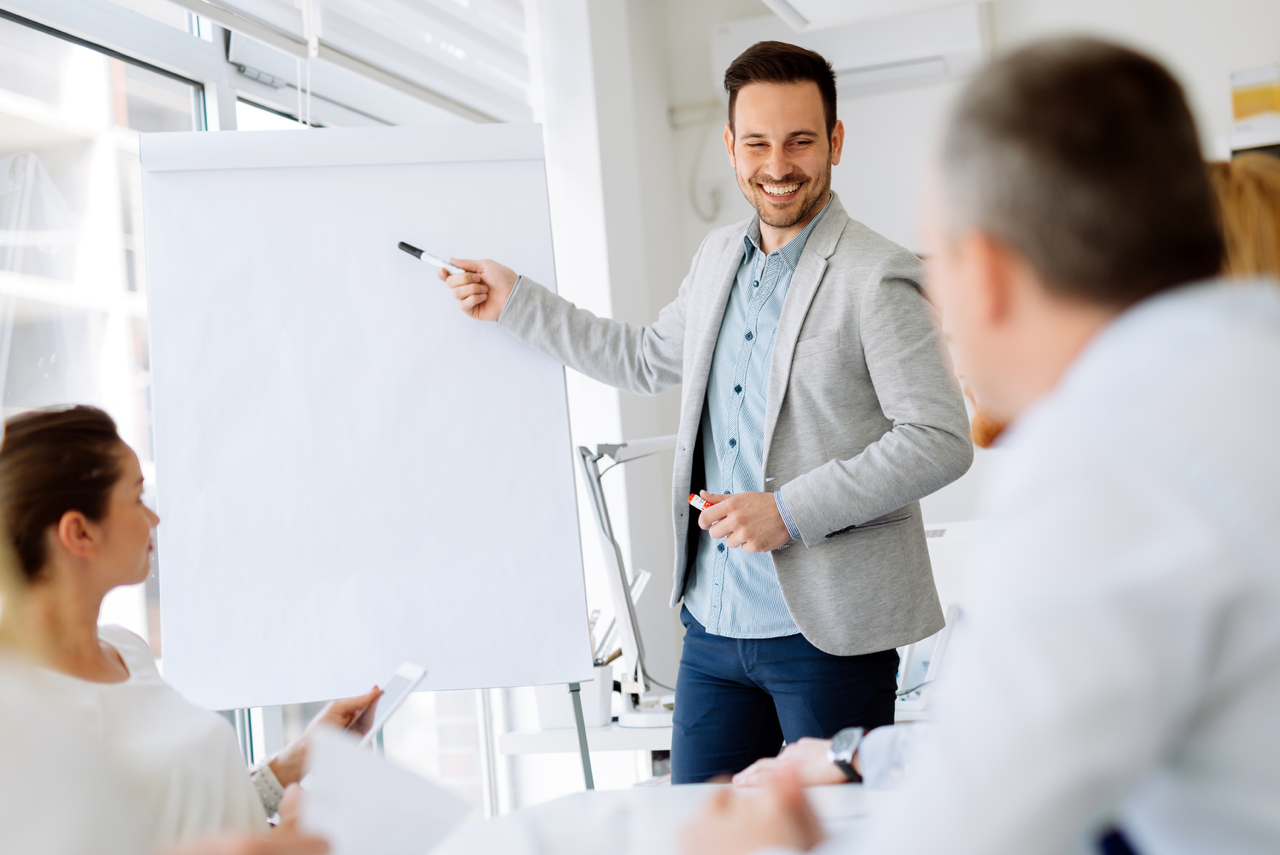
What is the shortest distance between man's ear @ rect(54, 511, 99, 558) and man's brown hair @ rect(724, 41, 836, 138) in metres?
1.17

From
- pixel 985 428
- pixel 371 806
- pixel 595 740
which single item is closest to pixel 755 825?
pixel 371 806

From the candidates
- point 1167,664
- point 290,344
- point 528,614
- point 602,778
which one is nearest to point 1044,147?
point 1167,664

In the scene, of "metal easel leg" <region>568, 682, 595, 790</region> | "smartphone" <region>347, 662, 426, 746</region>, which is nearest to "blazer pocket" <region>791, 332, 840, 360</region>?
"metal easel leg" <region>568, 682, 595, 790</region>

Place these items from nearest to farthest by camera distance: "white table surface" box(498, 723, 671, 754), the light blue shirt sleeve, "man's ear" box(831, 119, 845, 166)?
the light blue shirt sleeve → "man's ear" box(831, 119, 845, 166) → "white table surface" box(498, 723, 671, 754)

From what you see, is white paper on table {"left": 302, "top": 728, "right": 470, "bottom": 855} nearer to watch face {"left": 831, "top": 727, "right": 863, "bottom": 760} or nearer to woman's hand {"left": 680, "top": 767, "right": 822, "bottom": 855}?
woman's hand {"left": 680, "top": 767, "right": 822, "bottom": 855}

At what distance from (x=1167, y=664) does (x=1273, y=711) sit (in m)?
0.08

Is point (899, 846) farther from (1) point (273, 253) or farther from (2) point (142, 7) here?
(2) point (142, 7)

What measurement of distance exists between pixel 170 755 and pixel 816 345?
105cm

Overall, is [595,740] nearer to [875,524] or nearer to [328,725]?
[875,524]

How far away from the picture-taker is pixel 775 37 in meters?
3.67

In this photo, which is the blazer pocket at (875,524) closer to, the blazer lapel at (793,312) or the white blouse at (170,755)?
the blazer lapel at (793,312)

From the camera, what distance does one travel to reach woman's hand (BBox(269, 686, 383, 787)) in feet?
4.14

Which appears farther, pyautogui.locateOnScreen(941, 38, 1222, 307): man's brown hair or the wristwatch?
the wristwatch

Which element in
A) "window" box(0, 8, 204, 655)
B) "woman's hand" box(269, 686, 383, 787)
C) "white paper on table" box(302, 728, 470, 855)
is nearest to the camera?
"white paper on table" box(302, 728, 470, 855)
